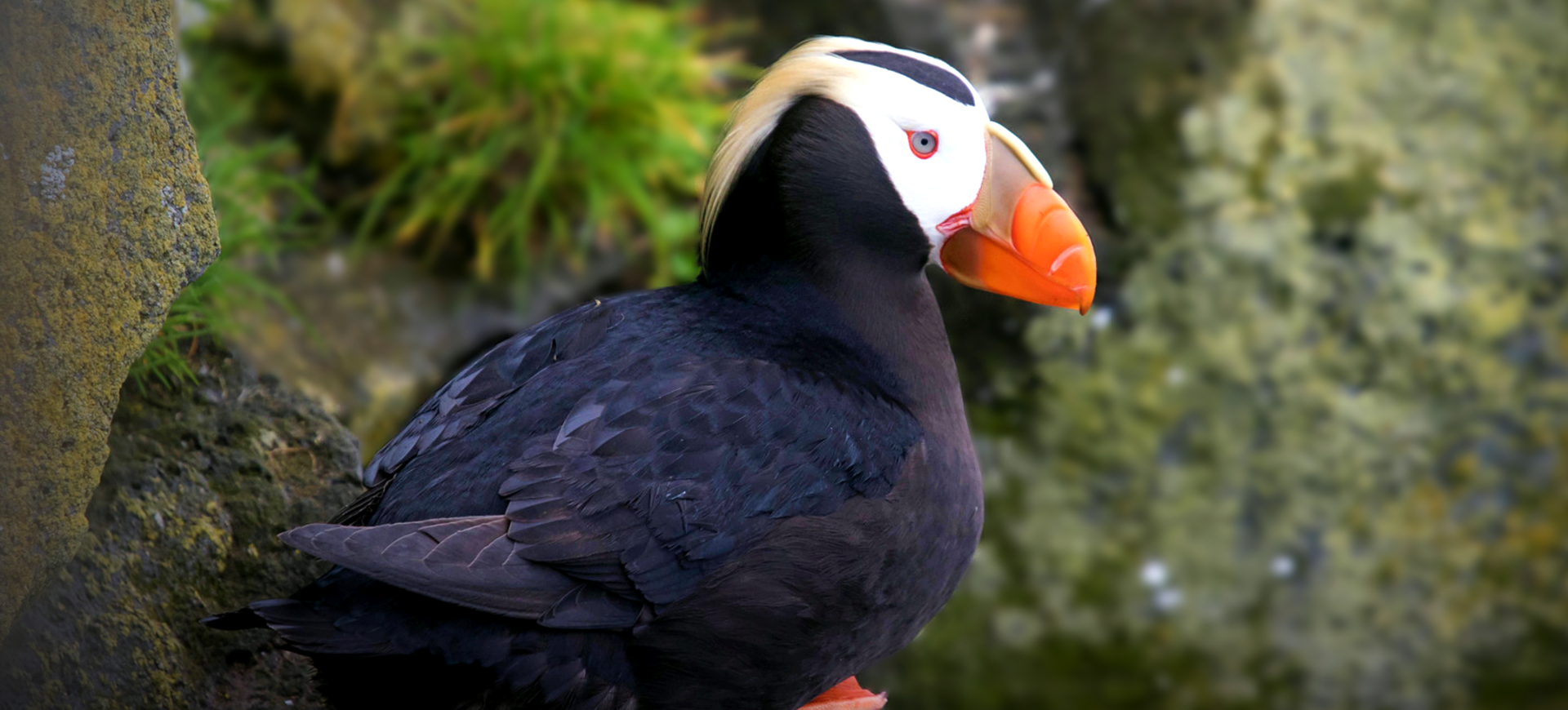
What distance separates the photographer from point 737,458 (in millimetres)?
2105

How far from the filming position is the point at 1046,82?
4.96 m

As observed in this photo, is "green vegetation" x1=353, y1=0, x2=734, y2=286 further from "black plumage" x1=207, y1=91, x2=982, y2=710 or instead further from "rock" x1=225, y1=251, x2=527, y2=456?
"black plumage" x1=207, y1=91, x2=982, y2=710

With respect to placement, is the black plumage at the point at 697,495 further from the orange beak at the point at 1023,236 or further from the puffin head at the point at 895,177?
the orange beak at the point at 1023,236

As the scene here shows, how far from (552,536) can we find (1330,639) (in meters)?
3.52

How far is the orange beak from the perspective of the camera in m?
2.25

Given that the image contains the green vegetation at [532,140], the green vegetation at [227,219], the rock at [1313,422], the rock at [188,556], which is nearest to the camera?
the rock at [188,556]

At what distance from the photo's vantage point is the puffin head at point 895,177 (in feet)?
7.42

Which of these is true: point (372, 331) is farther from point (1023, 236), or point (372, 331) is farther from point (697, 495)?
point (1023, 236)

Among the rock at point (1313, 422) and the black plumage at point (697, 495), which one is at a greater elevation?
the black plumage at point (697, 495)

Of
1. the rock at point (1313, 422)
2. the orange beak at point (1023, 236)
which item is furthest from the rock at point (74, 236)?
the rock at point (1313, 422)

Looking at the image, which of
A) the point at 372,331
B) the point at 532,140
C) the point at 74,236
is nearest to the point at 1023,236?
the point at 74,236

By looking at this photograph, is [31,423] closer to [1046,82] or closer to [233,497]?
[233,497]

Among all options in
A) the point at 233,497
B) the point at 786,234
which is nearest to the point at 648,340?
the point at 786,234

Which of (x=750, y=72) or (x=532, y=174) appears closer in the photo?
(x=532, y=174)
